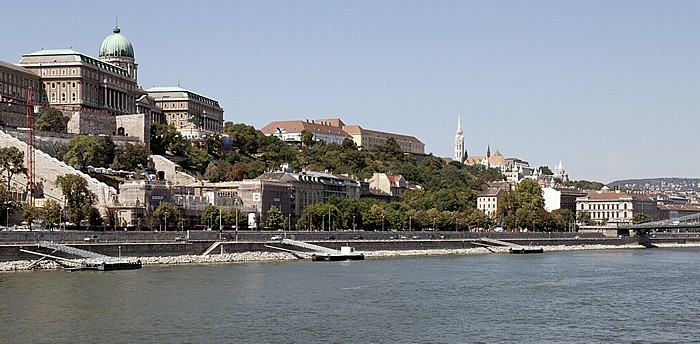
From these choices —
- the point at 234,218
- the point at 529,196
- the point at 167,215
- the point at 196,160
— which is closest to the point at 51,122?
the point at 196,160

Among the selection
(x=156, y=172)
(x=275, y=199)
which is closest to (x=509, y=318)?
(x=275, y=199)

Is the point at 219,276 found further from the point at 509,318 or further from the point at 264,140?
the point at 264,140

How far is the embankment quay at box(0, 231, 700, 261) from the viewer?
53059 millimetres

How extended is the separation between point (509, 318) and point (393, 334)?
5.53 metres

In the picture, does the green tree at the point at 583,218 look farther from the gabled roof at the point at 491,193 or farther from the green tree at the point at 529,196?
the green tree at the point at 529,196

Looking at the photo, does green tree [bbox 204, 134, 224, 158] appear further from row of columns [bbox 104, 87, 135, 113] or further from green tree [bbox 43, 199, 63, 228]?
green tree [bbox 43, 199, 63, 228]

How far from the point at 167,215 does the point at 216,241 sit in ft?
34.4

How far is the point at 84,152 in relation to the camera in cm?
8381

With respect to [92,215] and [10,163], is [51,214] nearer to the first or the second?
[92,215]

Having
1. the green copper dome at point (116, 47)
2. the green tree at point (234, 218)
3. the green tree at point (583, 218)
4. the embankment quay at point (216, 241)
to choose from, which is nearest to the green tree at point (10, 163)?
the green tree at point (234, 218)

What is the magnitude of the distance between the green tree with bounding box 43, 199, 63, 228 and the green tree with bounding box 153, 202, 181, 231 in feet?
27.0

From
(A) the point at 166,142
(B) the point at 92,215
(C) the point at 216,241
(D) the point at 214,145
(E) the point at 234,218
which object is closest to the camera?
(C) the point at 216,241

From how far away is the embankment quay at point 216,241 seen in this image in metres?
53.1

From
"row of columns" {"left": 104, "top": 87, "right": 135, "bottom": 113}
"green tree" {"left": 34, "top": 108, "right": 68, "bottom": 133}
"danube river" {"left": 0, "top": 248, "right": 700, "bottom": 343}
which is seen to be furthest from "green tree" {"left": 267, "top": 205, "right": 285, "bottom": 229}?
"row of columns" {"left": 104, "top": 87, "right": 135, "bottom": 113}
